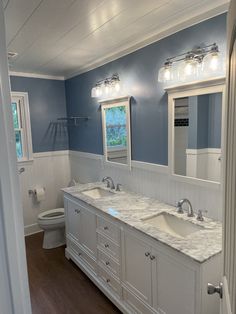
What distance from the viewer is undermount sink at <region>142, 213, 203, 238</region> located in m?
1.82

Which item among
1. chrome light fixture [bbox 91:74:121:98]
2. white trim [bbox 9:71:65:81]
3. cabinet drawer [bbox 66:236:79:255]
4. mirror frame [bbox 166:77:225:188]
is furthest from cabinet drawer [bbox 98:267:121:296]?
white trim [bbox 9:71:65:81]

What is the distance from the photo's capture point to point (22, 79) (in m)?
3.42

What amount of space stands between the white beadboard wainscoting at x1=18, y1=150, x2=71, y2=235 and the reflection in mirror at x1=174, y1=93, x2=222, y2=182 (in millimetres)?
2328

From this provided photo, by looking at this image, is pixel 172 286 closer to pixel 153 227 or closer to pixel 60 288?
pixel 153 227

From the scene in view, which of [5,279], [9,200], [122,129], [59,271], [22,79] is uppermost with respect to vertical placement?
[22,79]

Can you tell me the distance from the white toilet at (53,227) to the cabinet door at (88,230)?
0.68 metres

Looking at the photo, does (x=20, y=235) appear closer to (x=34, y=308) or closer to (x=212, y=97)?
(x=212, y=97)

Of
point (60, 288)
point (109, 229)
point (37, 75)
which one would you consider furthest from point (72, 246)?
point (37, 75)

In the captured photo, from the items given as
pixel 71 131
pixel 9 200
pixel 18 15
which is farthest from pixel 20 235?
pixel 71 131

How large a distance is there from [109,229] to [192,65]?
151 cm

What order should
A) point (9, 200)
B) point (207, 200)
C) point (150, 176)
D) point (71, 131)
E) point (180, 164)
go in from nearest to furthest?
1. point (9, 200)
2. point (207, 200)
3. point (180, 164)
4. point (150, 176)
5. point (71, 131)

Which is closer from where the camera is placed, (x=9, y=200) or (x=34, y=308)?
(x=9, y=200)

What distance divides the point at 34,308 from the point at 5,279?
1.75 m

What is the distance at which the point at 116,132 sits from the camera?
9.18ft
